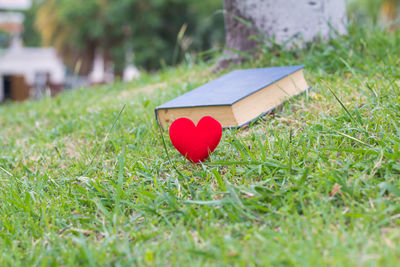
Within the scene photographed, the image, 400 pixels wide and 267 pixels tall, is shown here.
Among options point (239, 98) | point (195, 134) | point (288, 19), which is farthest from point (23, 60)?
point (195, 134)

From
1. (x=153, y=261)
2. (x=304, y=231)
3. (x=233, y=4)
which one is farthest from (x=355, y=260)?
(x=233, y=4)

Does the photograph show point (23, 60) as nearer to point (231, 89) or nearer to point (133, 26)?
point (133, 26)

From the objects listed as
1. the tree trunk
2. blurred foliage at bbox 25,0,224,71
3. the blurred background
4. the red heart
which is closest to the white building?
the blurred background

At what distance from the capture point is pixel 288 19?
2.82 meters

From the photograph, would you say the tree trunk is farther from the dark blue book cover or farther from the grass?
the grass

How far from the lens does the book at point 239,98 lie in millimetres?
1845

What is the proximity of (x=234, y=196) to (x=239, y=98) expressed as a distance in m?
0.67

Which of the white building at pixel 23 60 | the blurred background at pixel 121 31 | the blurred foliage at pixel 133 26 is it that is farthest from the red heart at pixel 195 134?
the white building at pixel 23 60

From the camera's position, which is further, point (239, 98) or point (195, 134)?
point (239, 98)

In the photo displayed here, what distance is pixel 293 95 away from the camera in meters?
2.16

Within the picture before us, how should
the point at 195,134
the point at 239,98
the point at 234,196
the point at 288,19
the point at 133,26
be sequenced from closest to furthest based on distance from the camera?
the point at 234,196, the point at 195,134, the point at 239,98, the point at 288,19, the point at 133,26

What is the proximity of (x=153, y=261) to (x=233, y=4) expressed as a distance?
244cm

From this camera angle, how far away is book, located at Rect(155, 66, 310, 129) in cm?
184

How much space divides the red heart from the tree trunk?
1.47 m
